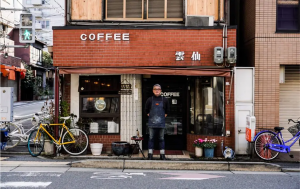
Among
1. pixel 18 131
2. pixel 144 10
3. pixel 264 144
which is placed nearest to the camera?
pixel 264 144

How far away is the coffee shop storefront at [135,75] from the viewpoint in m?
10.3

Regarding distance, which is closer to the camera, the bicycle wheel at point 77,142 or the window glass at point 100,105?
the bicycle wheel at point 77,142

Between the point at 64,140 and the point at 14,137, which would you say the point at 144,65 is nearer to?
the point at 64,140

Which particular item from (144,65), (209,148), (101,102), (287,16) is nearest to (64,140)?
(101,102)

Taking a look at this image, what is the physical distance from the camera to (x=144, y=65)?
10352 mm

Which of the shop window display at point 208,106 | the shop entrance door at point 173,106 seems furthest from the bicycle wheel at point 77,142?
the shop window display at point 208,106

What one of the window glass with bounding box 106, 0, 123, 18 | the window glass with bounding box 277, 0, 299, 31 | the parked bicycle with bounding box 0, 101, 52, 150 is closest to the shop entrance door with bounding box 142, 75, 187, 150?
the window glass with bounding box 106, 0, 123, 18

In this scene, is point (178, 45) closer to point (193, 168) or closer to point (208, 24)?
point (208, 24)

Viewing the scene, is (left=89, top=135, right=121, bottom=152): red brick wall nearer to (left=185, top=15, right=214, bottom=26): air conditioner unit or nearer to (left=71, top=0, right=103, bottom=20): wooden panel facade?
(left=71, top=0, right=103, bottom=20): wooden panel facade

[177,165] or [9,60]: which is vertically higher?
[9,60]

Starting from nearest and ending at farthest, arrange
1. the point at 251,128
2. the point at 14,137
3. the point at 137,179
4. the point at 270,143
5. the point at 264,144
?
the point at 137,179 < the point at 251,128 < the point at 270,143 < the point at 264,144 < the point at 14,137

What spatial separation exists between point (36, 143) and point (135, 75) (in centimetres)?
366

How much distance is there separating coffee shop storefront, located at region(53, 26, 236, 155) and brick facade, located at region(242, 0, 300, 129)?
3.09 feet

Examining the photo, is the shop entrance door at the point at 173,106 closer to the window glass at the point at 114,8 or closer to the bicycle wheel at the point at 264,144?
the window glass at the point at 114,8
